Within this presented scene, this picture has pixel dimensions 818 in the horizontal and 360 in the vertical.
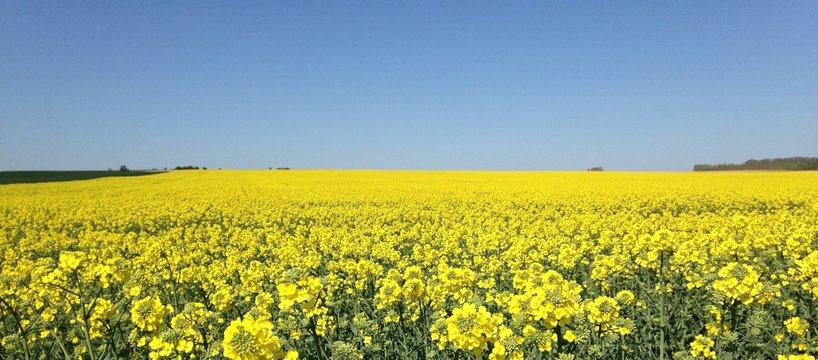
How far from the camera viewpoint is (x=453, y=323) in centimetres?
279

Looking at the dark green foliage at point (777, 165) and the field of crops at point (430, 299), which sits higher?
the dark green foliage at point (777, 165)

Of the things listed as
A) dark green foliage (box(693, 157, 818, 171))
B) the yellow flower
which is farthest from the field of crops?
dark green foliage (box(693, 157, 818, 171))

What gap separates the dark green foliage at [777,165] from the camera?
59.4 metres

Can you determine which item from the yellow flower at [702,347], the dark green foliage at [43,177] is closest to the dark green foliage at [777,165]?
the yellow flower at [702,347]

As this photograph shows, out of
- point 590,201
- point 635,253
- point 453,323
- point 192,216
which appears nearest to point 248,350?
point 453,323

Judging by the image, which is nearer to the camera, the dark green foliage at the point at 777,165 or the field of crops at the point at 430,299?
the field of crops at the point at 430,299

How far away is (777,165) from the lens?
63531 millimetres

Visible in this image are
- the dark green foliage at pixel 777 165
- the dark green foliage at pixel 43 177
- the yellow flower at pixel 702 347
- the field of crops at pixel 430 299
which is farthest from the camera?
the dark green foliage at pixel 777 165

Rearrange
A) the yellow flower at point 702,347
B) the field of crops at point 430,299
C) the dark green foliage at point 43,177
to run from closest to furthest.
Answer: the field of crops at point 430,299 → the yellow flower at point 702,347 → the dark green foliage at point 43,177

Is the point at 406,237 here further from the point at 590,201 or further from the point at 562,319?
the point at 590,201

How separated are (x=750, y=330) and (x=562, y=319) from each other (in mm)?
2745

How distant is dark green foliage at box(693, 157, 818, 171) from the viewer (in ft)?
195

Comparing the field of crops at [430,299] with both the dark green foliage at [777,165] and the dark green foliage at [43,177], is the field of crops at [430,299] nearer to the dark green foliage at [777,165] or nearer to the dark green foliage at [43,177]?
the dark green foliage at [43,177]

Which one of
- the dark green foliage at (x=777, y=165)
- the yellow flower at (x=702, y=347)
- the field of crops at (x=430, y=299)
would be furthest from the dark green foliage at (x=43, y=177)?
the dark green foliage at (x=777, y=165)
